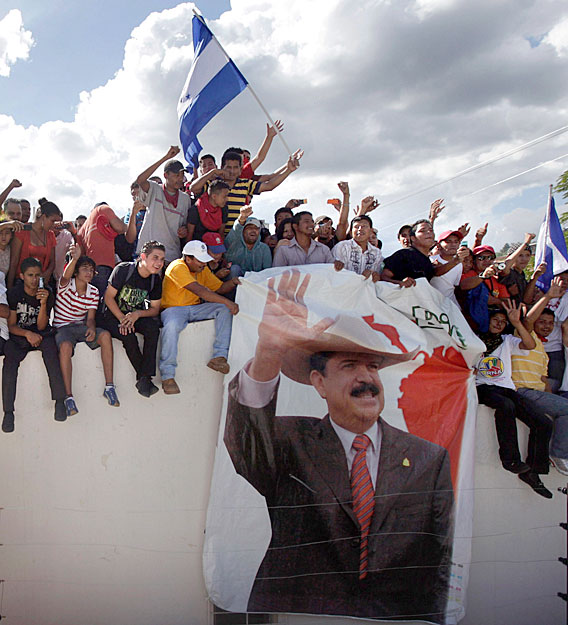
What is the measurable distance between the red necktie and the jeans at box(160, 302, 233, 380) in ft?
4.84

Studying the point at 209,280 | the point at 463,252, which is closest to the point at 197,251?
the point at 209,280

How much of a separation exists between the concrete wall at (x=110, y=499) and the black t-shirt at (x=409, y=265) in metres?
2.02

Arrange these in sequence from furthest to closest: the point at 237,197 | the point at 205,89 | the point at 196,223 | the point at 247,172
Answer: the point at 247,172, the point at 237,197, the point at 205,89, the point at 196,223

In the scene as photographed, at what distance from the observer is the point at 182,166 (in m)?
5.34

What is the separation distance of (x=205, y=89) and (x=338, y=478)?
428 cm

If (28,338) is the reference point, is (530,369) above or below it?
above

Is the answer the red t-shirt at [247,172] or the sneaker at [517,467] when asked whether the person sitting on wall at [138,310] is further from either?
the sneaker at [517,467]

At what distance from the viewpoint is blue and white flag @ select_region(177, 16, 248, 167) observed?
5.54m

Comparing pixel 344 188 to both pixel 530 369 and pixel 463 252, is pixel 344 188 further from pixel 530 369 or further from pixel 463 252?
pixel 530 369

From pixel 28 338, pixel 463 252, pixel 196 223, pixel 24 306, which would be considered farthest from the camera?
pixel 463 252

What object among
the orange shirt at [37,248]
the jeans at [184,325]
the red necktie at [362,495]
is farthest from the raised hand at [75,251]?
the red necktie at [362,495]

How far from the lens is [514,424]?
16.2ft

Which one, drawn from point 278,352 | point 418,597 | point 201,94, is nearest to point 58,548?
point 278,352

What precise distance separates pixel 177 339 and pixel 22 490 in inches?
72.8
